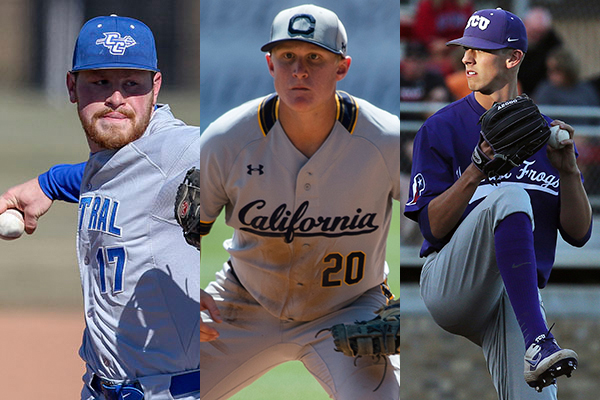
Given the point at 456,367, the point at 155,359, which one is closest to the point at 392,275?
the point at 155,359

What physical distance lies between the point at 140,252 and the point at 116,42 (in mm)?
641

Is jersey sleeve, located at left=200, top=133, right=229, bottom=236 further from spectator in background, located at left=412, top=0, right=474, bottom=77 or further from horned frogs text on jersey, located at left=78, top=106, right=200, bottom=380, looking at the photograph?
spectator in background, located at left=412, top=0, right=474, bottom=77

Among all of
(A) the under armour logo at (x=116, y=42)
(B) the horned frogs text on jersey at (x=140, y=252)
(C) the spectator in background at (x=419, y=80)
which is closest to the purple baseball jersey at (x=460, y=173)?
(B) the horned frogs text on jersey at (x=140, y=252)

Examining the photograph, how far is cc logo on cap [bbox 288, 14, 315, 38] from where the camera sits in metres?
1.95

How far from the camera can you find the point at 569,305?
4.50 m

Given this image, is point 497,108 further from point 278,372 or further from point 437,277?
point 278,372

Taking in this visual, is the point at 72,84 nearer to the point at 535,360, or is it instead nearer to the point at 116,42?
the point at 116,42

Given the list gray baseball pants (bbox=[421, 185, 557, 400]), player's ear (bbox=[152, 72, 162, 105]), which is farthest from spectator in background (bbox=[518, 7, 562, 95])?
player's ear (bbox=[152, 72, 162, 105])

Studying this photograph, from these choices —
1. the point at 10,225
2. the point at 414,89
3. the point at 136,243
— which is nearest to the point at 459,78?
the point at 136,243

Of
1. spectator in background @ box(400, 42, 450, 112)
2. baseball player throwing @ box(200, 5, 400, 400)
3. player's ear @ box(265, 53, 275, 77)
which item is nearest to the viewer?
player's ear @ box(265, 53, 275, 77)

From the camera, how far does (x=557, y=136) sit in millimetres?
1521

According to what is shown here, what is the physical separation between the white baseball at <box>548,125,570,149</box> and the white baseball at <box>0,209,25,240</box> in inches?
57.3

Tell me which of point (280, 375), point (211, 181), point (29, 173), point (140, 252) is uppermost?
point (211, 181)

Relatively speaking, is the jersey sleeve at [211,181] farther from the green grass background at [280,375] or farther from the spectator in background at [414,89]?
the spectator in background at [414,89]
